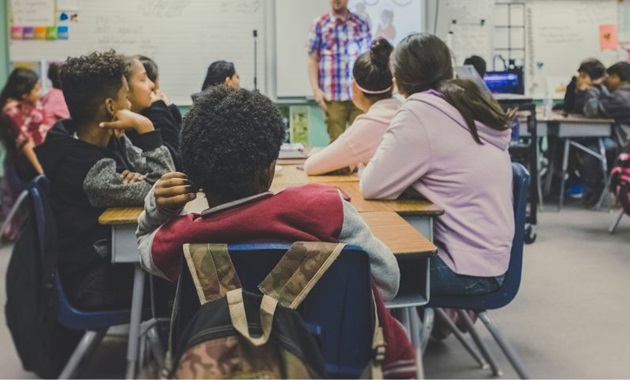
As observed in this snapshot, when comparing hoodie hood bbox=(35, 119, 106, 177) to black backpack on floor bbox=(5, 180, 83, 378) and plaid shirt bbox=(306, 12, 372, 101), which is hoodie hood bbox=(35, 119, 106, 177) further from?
plaid shirt bbox=(306, 12, 372, 101)

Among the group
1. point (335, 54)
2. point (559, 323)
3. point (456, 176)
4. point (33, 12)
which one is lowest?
point (559, 323)

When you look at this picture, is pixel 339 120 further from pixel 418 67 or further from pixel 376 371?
pixel 376 371

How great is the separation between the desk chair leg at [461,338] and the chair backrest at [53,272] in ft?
3.71

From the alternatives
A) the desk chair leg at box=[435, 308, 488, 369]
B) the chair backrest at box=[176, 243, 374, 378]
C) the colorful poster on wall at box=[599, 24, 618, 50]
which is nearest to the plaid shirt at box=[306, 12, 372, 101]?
the colorful poster on wall at box=[599, 24, 618, 50]

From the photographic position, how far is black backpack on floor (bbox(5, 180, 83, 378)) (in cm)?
221

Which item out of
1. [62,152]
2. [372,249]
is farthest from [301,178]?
[372,249]

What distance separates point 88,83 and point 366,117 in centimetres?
102

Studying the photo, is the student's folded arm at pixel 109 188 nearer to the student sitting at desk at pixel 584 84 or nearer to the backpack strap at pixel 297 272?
the backpack strap at pixel 297 272

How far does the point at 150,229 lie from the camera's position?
154 cm

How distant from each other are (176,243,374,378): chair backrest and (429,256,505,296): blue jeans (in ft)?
3.33

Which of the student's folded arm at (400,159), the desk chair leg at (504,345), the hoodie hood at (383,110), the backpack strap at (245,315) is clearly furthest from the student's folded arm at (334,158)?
the backpack strap at (245,315)

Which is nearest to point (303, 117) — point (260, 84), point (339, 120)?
point (260, 84)

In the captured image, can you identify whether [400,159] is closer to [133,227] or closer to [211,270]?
[133,227]

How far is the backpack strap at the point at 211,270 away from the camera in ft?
4.03
